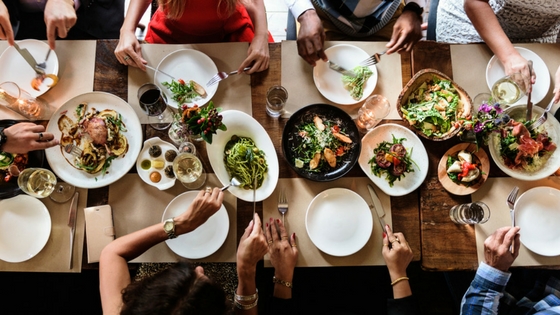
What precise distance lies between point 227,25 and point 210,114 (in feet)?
2.88

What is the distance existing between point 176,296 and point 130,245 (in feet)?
1.36

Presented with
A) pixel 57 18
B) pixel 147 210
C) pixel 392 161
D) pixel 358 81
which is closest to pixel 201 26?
pixel 57 18

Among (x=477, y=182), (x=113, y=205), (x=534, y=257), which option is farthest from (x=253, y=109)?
(x=534, y=257)

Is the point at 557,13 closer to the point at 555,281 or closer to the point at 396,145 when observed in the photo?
the point at 396,145

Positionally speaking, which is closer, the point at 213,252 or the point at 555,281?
the point at 213,252

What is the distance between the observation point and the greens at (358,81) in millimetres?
1658

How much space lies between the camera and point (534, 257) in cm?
154

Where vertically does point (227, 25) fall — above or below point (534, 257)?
above

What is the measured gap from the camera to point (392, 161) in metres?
1.53

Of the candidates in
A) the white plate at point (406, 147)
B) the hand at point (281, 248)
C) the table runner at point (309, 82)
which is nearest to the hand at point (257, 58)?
the table runner at point (309, 82)

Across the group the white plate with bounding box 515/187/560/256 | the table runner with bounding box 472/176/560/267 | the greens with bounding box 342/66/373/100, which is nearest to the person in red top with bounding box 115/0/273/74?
the greens with bounding box 342/66/373/100

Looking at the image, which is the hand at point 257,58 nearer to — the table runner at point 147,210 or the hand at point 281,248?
the table runner at point 147,210

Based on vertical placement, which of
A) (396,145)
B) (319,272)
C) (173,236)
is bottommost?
(319,272)

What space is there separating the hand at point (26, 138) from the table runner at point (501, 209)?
1933 mm
